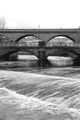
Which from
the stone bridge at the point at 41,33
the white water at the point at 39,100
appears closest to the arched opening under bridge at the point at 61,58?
the stone bridge at the point at 41,33

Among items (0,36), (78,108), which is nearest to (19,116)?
(78,108)

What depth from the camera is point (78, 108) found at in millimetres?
12914

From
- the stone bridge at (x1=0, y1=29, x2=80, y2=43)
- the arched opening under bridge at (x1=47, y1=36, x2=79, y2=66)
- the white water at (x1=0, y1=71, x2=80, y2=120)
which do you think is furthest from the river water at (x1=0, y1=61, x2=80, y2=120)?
the stone bridge at (x1=0, y1=29, x2=80, y2=43)

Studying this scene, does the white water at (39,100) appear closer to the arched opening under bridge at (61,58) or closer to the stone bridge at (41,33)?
the arched opening under bridge at (61,58)

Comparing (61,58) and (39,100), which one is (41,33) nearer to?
(61,58)

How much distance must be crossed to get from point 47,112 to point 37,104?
5.25ft

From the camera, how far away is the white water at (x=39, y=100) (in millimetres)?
12288

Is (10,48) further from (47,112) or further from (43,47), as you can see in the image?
(47,112)

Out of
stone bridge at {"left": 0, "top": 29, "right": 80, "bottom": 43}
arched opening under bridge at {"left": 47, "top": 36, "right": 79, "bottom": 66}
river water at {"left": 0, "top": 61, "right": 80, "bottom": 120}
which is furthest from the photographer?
stone bridge at {"left": 0, "top": 29, "right": 80, "bottom": 43}

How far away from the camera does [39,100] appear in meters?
15.0

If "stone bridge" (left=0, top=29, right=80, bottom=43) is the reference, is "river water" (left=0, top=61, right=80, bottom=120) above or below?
below

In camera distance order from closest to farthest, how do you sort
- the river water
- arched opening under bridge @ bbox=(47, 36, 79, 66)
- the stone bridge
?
1. the river water
2. arched opening under bridge @ bbox=(47, 36, 79, 66)
3. the stone bridge

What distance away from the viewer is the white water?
484 inches

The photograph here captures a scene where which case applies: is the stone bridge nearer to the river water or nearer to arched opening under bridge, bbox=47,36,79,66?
arched opening under bridge, bbox=47,36,79,66
